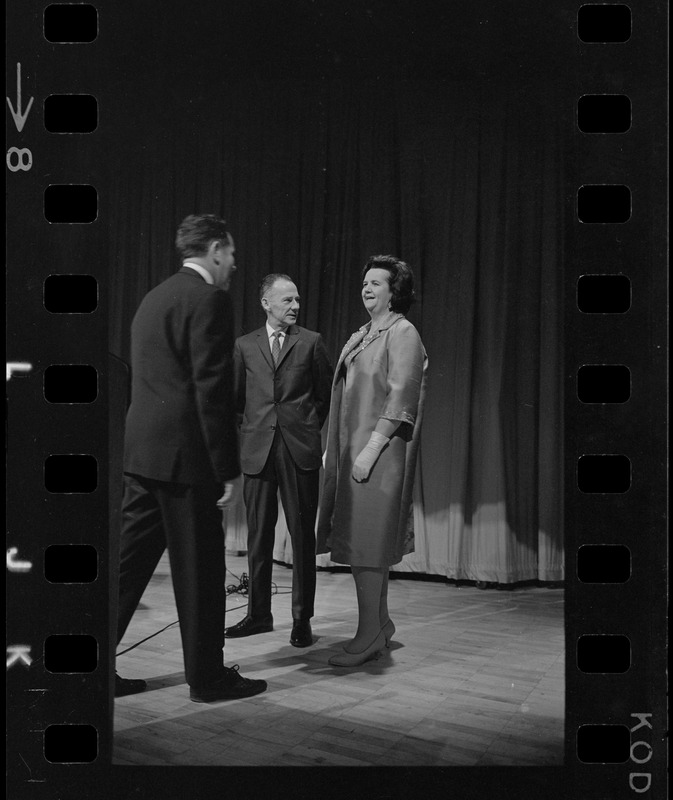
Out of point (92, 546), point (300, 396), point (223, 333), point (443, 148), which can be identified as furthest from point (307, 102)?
point (92, 546)

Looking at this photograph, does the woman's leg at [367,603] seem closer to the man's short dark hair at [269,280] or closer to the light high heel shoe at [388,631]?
the light high heel shoe at [388,631]

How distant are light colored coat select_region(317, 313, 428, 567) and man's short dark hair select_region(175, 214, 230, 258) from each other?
1.54 ft

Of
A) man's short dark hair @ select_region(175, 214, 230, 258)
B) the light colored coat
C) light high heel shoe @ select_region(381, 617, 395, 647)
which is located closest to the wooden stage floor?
light high heel shoe @ select_region(381, 617, 395, 647)

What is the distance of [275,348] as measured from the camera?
171 cm

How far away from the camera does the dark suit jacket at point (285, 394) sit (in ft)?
5.50

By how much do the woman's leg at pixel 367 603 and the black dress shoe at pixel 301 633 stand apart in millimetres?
108

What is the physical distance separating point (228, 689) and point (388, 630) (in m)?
0.46

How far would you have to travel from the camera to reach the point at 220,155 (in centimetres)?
169

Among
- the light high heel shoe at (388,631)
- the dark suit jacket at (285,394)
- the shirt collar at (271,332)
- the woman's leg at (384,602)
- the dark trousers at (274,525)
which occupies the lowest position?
the light high heel shoe at (388,631)

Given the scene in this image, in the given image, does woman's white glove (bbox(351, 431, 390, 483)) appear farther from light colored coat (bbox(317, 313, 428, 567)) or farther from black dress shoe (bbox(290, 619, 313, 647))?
black dress shoe (bbox(290, 619, 313, 647))

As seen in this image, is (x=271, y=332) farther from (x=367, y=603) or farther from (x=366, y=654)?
(x=366, y=654)

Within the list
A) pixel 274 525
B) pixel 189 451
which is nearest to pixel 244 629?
pixel 274 525

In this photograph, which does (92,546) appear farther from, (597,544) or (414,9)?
(414,9)

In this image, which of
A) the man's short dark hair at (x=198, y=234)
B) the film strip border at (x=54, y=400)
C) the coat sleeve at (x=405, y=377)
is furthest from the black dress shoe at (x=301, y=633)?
the man's short dark hair at (x=198, y=234)
